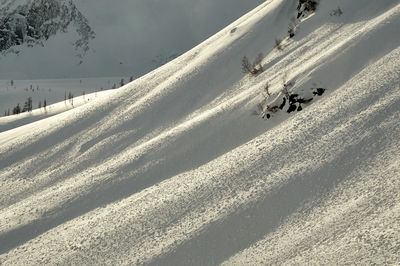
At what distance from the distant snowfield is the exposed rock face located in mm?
84898

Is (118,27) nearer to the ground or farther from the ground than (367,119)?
farther from the ground

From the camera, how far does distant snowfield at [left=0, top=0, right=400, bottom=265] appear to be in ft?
9.40

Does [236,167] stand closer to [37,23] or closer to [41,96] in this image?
[41,96]

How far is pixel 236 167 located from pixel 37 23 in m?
91.5

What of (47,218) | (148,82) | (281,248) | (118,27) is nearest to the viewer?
(281,248)

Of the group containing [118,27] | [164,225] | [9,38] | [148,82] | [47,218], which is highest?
[9,38]

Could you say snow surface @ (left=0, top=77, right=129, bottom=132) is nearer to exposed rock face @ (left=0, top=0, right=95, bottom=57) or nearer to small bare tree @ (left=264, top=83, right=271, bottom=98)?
small bare tree @ (left=264, top=83, right=271, bottom=98)

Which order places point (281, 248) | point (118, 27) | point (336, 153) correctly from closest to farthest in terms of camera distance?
point (281, 248), point (336, 153), point (118, 27)

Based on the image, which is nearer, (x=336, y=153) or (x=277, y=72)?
(x=336, y=153)

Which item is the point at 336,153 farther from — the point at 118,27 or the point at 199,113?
the point at 118,27

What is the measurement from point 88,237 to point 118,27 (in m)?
90.8

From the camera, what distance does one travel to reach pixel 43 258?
11.3 feet

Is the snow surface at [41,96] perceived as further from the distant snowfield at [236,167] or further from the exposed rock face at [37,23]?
the exposed rock face at [37,23]

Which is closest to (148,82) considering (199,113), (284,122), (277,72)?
(199,113)
